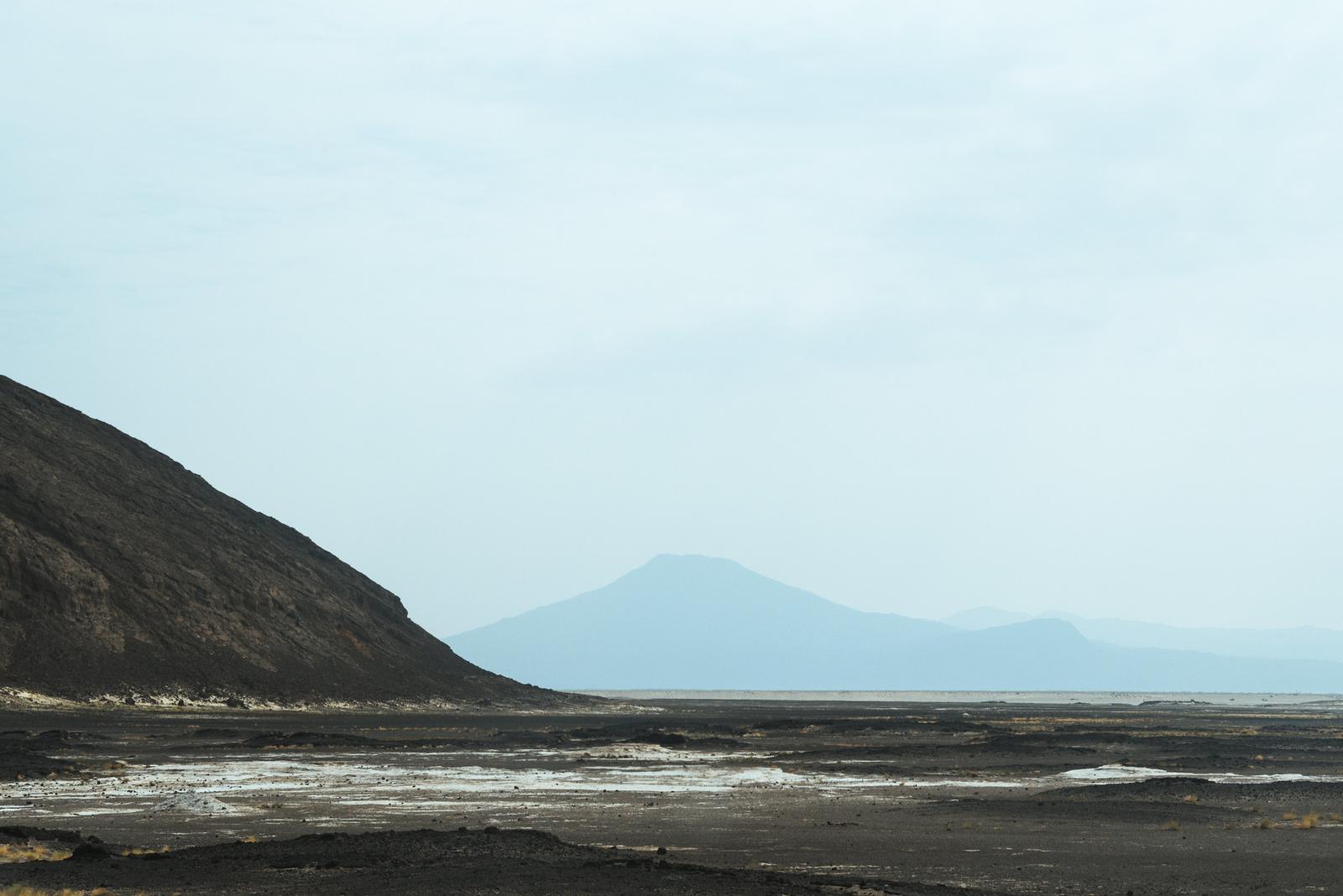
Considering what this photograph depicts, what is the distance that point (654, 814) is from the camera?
109 ft

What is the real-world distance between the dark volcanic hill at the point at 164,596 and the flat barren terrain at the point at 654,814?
92.2ft

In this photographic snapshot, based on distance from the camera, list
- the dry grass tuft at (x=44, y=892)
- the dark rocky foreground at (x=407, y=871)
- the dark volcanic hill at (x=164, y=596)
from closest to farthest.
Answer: the dry grass tuft at (x=44, y=892) < the dark rocky foreground at (x=407, y=871) < the dark volcanic hill at (x=164, y=596)

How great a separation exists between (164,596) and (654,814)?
8060 centimetres

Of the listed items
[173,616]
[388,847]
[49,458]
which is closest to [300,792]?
[388,847]

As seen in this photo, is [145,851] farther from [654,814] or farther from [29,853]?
[654,814]

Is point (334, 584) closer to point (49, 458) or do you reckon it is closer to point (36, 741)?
point (49, 458)

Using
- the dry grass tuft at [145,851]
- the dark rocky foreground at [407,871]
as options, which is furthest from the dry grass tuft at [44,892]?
the dry grass tuft at [145,851]

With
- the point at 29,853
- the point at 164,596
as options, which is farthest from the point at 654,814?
the point at 164,596

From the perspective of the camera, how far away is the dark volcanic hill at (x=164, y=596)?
9425 cm

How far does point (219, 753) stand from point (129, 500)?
71.2 m

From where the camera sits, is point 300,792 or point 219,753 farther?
point 219,753

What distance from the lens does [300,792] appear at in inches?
1451

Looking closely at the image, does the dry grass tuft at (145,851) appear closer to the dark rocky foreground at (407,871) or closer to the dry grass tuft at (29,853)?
the dark rocky foreground at (407,871)

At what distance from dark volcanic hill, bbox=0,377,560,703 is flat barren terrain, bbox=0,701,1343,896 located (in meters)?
28.1
